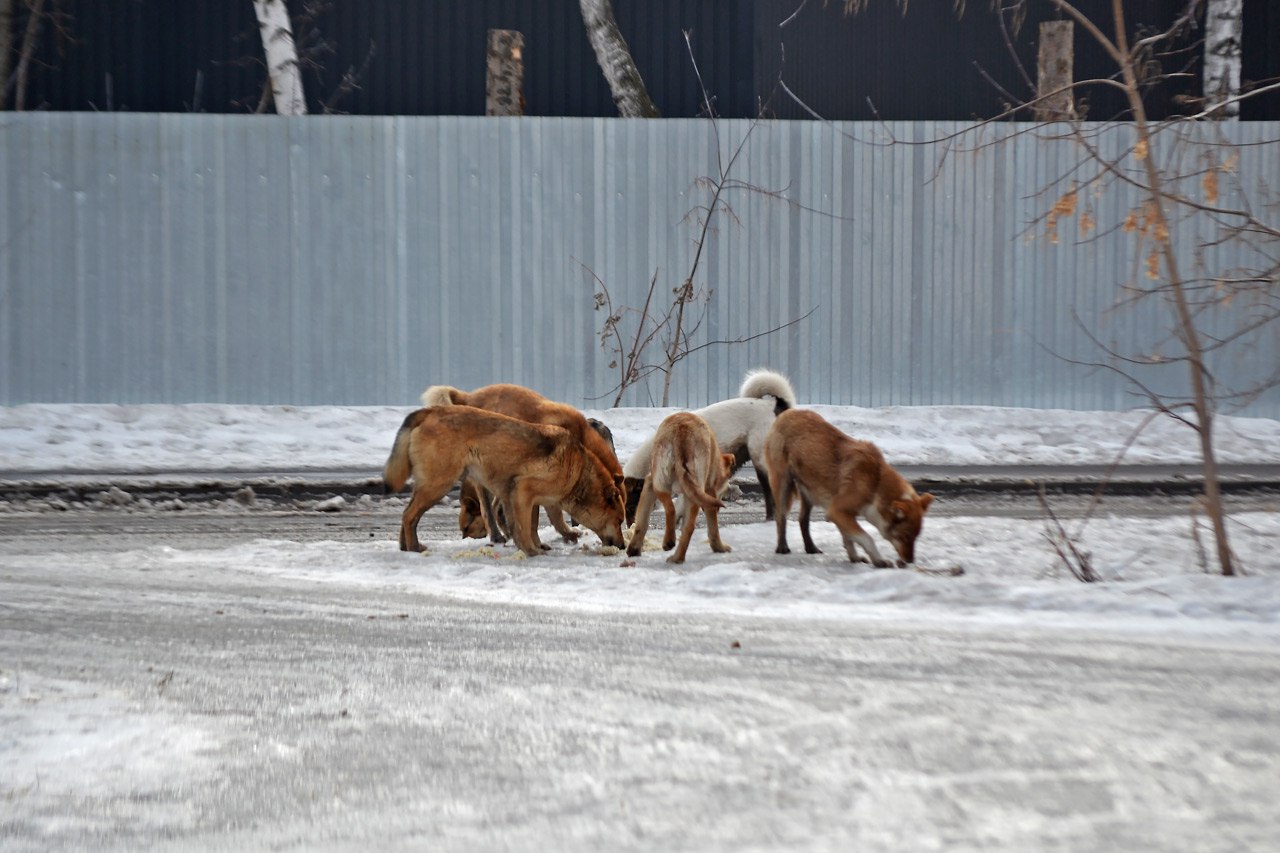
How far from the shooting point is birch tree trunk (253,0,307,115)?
2009 centimetres

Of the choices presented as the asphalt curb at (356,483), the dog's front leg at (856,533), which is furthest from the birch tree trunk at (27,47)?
the dog's front leg at (856,533)

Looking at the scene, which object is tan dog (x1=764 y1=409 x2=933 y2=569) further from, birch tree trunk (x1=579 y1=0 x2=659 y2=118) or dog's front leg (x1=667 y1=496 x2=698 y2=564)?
birch tree trunk (x1=579 y1=0 x2=659 y2=118)

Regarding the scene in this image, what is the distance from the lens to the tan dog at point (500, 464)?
9.10 meters

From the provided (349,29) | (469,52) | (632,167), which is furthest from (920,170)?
(349,29)

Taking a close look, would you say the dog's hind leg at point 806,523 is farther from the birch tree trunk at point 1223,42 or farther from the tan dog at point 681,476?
the birch tree trunk at point 1223,42

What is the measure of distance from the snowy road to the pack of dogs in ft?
6.69

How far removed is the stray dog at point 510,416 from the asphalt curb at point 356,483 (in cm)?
289

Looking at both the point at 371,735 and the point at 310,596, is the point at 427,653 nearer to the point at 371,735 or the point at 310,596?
the point at 371,735

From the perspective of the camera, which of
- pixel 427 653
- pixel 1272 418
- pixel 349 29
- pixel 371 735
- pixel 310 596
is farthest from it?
pixel 349 29

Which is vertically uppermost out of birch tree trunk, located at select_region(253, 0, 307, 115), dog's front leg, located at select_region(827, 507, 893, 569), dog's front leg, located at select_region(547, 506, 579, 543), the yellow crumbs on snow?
birch tree trunk, located at select_region(253, 0, 307, 115)

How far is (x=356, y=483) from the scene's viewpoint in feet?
44.8

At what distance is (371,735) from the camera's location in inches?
180

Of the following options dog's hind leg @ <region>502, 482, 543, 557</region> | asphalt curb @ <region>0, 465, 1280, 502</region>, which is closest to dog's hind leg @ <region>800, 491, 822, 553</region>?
dog's hind leg @ <region>502, 482, 543, 557</region>

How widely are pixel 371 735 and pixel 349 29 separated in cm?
2073
